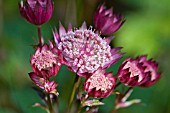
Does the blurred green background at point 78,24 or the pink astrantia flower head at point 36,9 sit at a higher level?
the blurred green background at point 78,24

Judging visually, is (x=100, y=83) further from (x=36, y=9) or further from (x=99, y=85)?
(x=36, y=9)

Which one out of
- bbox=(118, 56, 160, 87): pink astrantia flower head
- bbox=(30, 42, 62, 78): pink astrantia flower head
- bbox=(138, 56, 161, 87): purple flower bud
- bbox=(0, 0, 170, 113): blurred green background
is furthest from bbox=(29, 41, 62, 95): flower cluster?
bbox=(0, 0, 170, 113): blurred green background

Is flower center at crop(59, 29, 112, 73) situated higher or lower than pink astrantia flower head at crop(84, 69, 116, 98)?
higher

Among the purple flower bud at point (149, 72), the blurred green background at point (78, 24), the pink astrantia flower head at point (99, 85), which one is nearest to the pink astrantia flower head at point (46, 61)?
the pink astrantia flower head at point (99, 85)

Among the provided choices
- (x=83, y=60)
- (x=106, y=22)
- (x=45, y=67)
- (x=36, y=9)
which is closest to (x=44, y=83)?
(x=45, y=67)

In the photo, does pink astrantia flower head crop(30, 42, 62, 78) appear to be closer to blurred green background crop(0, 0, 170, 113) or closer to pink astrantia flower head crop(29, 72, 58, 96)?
pink astrantia flower head crop(29, 72, 58, 96)

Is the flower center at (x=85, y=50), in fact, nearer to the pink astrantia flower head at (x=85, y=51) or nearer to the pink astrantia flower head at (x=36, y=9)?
the pink astrantia flower head at (x=85, y=51)
